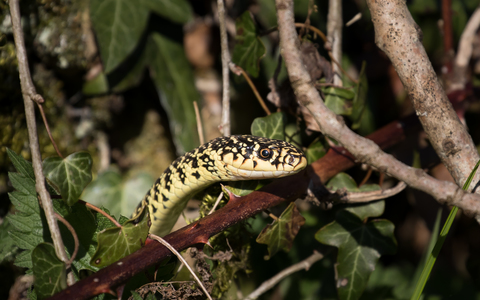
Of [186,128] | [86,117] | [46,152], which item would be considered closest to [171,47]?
[186,128]

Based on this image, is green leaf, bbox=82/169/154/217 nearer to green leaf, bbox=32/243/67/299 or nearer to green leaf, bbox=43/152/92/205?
green leaf, bbox=43/152/92/205

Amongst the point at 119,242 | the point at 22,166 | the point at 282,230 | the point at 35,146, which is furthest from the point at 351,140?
the point at 22,166

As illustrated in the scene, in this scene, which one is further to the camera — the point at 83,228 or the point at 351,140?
the point at 83,228

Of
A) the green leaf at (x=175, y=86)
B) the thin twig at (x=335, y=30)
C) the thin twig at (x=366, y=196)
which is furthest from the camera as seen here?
the green leaf at (x=175, y=86)

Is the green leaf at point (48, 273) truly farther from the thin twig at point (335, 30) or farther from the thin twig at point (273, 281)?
the thin twig at point (335, 30)

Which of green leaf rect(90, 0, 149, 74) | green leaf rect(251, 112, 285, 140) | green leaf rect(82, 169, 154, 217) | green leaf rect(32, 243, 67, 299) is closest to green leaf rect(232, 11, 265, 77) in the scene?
green leaf rect(251, 112, 285, 140)

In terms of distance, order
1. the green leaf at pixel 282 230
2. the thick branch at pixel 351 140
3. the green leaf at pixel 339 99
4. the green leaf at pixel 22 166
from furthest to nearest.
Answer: the green leaf at pixel 339 99 → the green leaf at pixel 282 230 → the green leaf at pixel 22 166 → the thick branch at pixel 351 140

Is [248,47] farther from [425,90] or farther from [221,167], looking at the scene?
[425,90]

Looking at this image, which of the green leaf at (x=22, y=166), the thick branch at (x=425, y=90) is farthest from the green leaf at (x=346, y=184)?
the green leaf at (x=22, y=166)
